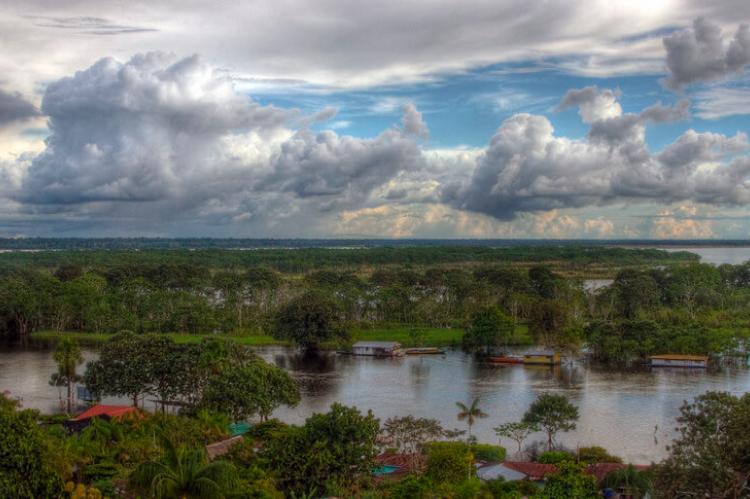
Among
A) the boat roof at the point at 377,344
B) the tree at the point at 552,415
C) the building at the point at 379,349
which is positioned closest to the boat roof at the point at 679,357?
the building at the point at 379,349

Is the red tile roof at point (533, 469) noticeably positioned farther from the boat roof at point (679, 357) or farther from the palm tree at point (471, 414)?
the boat roof at point (679, 357)

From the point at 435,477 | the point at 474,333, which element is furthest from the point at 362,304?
the point at 435,477

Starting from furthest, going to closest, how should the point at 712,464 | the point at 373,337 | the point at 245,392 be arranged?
1. the point at 373,337
2. the point at 245,392
3. the point at 712,464

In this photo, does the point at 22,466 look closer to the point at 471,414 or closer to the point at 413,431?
the point at 413,431

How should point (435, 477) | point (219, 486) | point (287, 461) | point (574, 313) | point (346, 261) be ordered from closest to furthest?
point (219, 486) → point (287, 461) → point (435, 477) → point (574, 313) → point (346, 261)

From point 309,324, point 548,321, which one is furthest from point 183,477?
point 548,321

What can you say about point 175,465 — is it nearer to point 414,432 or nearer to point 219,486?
point 219,486
